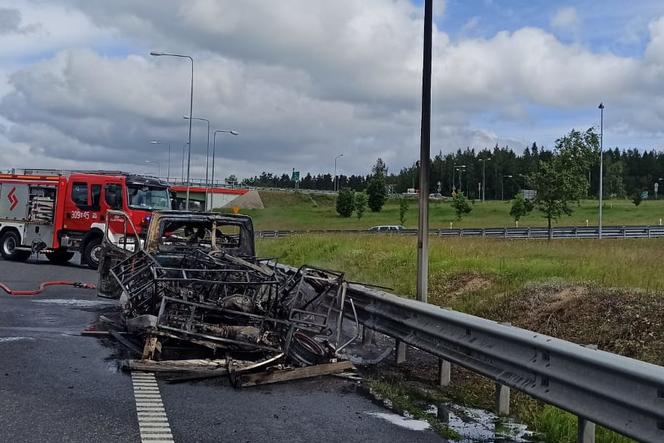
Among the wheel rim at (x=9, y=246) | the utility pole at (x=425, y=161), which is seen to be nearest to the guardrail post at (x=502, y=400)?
the utility pole at (x=425, y=161)

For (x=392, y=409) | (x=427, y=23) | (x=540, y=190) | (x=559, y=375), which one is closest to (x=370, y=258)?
(x=427, y=23)

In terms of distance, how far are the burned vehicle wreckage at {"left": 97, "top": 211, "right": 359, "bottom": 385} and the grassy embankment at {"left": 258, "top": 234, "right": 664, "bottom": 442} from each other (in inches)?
40.2

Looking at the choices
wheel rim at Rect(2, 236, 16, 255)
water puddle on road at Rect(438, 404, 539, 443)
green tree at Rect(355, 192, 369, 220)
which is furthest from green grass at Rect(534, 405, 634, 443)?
green tree at Rect(355, 192, 369, 220)

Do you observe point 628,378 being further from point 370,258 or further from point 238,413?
point 370,258

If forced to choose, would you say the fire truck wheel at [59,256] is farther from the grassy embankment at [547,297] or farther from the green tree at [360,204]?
the green tree at [360,204]

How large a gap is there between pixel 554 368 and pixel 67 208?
63.4 ft

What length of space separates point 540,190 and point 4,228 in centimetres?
2644

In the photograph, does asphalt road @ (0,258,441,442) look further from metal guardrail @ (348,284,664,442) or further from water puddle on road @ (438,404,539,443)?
metal guardrail @ (348,284,664,442)

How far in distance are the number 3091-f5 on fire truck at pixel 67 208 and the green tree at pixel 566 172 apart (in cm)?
2319

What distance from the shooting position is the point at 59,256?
23.2 metres

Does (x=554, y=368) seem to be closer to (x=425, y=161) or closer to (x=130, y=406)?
(x=130, y=406)

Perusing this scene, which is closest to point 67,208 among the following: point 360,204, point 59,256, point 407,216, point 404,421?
point 59,256

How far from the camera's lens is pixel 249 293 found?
8219 mm

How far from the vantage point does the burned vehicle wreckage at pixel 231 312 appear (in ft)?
23.8
